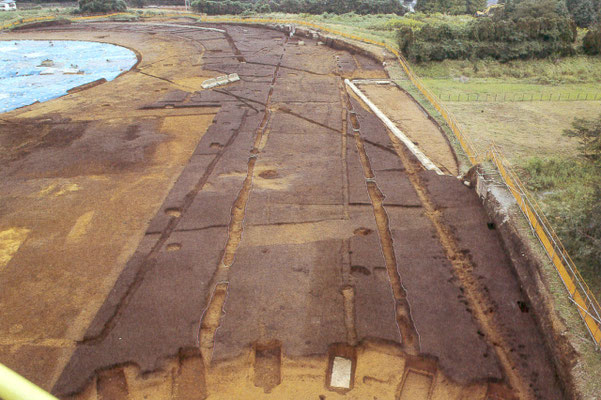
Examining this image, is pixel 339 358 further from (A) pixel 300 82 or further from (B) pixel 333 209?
(A) pixel 300 82

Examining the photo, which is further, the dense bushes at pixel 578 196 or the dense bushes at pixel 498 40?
the dense bushes at pixel 498 40

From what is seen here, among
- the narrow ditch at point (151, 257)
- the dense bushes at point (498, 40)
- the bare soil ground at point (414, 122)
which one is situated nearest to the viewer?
the narrow ditch at point (151, 257)

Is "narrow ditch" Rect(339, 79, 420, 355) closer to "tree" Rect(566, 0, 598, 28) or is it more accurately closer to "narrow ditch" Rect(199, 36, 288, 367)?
"narrow ditch" Rect(199, 36, 288, 367)

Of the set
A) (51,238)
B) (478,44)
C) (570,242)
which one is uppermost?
(478,44)

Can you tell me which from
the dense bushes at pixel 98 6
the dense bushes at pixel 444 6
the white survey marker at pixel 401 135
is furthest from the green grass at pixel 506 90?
the dense bushes at pixel 98 6

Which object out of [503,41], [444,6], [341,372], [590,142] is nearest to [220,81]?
[590,142]

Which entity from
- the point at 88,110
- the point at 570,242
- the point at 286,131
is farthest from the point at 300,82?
the point at 570,242

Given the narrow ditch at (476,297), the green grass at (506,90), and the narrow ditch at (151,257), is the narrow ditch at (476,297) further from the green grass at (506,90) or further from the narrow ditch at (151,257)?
the green grass at (506,90)
